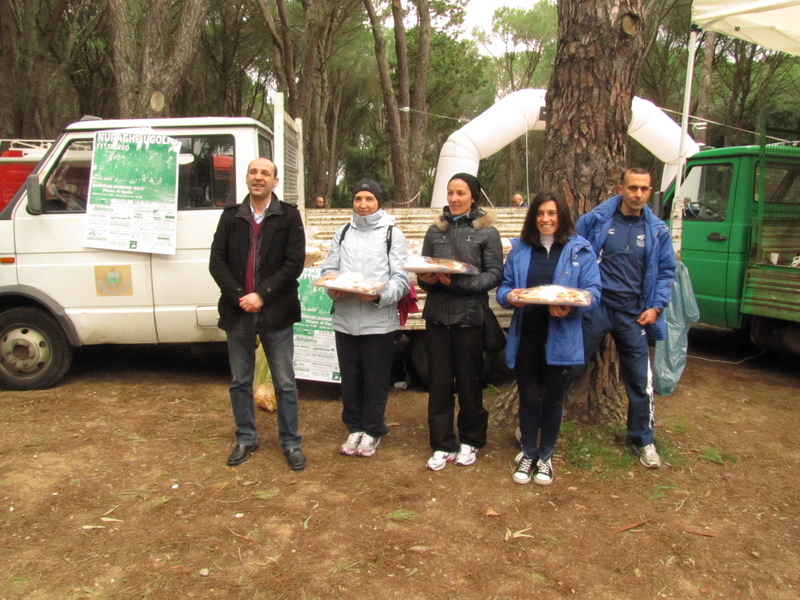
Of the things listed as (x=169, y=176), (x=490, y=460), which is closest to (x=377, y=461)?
(x=490, y=460)

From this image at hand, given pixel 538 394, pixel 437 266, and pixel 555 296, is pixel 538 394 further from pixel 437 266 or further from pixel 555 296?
pixel 437 266

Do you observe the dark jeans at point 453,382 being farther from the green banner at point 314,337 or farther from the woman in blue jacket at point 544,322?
the green banner at point 314,337

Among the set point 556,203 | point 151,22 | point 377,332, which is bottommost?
point 377,332

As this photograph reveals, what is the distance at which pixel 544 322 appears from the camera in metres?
3.49

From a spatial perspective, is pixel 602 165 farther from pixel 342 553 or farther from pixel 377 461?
pixel 342 553

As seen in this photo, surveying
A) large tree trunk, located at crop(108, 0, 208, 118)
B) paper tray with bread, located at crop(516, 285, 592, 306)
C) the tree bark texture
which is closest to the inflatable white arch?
large tree trunk, located at crop(108, 0, 208, 118)

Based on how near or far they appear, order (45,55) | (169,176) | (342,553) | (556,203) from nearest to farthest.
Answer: (342,553)
(556,203)
(169,176)
(45,55)

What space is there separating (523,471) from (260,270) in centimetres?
192

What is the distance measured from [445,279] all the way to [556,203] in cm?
74

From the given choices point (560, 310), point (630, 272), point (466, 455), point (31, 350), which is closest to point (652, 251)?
point (630, 272)

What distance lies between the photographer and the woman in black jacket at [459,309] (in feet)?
11.9

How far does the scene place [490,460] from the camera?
3906 mm

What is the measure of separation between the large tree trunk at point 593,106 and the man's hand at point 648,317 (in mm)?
543

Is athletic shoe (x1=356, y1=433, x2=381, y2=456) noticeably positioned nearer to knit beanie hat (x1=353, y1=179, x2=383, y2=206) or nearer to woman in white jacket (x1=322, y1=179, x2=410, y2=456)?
woman in white jacket (x1=322, y1=179, x2=410, y2=456)
